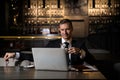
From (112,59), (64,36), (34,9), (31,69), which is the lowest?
(112,59)

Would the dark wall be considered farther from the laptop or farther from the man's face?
the laptop

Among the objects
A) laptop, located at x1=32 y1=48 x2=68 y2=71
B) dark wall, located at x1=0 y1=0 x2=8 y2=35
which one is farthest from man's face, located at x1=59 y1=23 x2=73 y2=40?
dark wall, located at x1=0 y1=0 x2=8 y2=35

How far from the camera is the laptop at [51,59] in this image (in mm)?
2229

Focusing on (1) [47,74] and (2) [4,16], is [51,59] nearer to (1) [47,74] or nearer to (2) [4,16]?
(1) [47,74]

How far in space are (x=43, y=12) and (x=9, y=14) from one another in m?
0.69

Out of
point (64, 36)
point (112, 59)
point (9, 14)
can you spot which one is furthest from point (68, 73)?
point (9, 14)

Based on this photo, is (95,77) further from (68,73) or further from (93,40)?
(93,40)

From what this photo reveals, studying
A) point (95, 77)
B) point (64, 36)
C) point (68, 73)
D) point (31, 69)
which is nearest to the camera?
point (95, 77)

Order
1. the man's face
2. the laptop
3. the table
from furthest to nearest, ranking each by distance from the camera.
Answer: the man's face
the laptop
the table

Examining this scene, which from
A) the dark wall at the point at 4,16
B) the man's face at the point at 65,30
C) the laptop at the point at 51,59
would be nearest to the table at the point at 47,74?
the laptop at the point at 51,59

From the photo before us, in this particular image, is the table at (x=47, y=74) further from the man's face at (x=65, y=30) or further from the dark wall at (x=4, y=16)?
the dark wall at (x=4, y=16)

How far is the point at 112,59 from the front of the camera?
16.9 feet

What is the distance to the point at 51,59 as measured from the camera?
7.39 feet

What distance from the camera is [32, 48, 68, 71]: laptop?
223 cm
